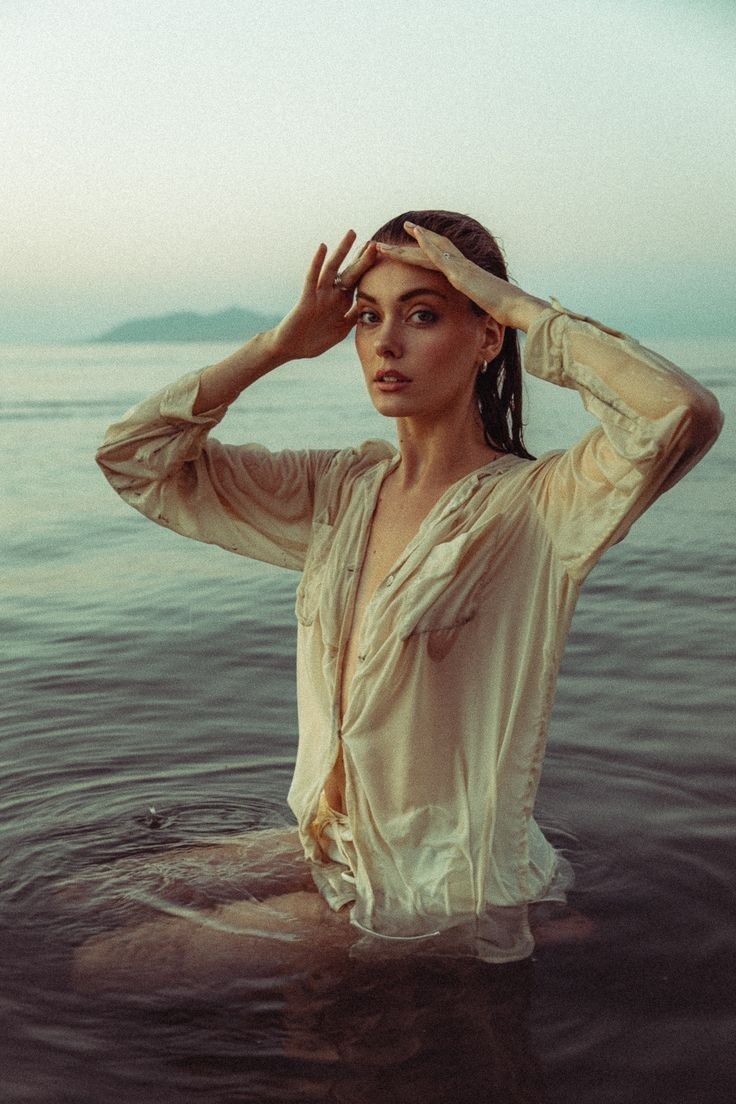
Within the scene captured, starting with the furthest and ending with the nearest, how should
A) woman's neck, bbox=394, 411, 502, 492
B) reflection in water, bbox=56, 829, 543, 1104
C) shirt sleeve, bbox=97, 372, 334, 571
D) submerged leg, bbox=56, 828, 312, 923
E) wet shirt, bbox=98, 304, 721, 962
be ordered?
submerged leg, bbox=56, 828, 312, 923 < shirt sleeve, bbox=97, 372, 334, 571 < woman's neck, bbox=394, 411, 502, 492 < reflection in water, bbox=56, 829, 543, 1104 < wet shirt, bbox=98, 304, 721, 962

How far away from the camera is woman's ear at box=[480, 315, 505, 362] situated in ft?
10.5

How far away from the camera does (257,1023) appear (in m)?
3.06

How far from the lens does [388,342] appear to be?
10.1ft

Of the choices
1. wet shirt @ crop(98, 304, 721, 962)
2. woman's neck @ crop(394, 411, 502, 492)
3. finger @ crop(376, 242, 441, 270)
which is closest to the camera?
wet shirt @ crop(98, 304, 721, 962)

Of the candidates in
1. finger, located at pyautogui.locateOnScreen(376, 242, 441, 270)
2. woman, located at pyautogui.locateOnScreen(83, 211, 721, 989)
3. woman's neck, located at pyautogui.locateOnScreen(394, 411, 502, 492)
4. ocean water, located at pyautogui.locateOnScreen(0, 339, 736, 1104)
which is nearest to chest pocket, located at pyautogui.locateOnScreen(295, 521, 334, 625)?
woman, located at pyautogui.locateOnScreen(83, 211, 721, 989)

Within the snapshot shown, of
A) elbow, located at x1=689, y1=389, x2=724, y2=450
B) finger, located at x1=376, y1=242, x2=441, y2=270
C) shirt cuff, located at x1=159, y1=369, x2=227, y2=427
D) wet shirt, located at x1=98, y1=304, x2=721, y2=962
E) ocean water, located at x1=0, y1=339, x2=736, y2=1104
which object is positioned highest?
finger, located at x1=376, y1=242, x2=441, y2=270

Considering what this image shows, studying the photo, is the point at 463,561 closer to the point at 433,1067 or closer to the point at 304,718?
the point at 304,718

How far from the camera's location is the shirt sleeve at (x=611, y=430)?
8.39ft

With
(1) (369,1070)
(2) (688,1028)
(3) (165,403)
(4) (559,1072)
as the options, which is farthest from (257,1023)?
(3) (165,403)

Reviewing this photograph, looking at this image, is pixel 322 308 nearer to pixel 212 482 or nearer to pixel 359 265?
pixel 359 265

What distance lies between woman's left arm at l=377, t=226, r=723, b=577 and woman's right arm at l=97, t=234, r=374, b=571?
0.35 m

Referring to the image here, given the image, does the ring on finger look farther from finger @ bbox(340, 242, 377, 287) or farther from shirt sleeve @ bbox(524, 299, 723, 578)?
shirt sleeve @ bbox(524, 299, 723, 578)

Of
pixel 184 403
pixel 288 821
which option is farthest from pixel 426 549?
pixel 288 821

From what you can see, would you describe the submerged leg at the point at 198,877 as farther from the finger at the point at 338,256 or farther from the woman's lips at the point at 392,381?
the finger at the point at 338,256
